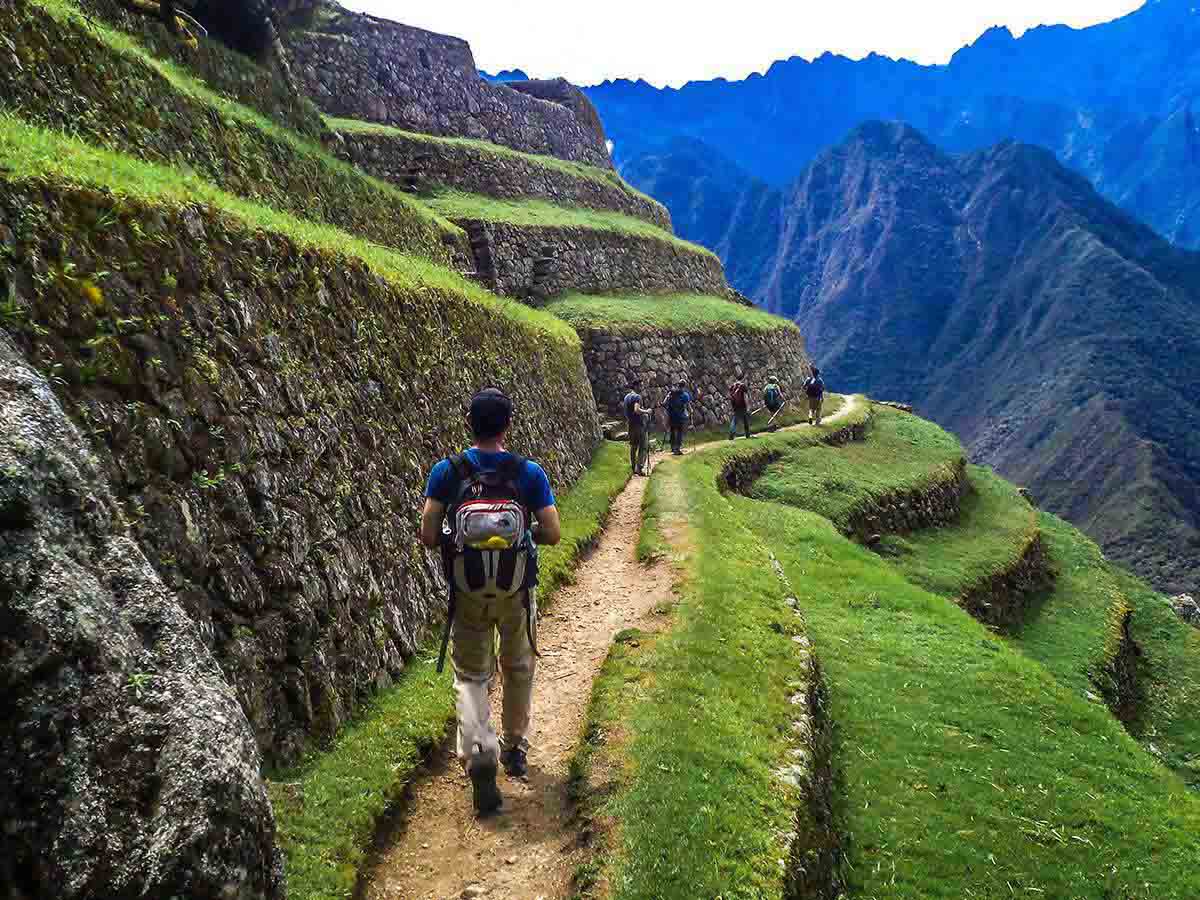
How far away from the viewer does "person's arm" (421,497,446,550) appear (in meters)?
6.30

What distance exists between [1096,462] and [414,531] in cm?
9891

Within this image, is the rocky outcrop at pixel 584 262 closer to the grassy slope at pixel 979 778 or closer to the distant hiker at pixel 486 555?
the grassy slope at pixel 979 778

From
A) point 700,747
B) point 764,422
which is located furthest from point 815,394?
point 700,747

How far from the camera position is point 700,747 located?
7.90 metres

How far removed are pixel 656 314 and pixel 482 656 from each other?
114 ft

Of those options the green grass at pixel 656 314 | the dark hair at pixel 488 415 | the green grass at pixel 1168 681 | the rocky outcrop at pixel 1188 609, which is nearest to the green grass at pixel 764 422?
the green grass at pixel 656 314

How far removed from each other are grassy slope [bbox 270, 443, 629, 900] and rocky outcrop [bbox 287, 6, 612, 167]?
1454 inches

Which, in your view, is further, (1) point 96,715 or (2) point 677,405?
(2) point 677,405

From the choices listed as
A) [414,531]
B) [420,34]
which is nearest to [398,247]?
[414,531]

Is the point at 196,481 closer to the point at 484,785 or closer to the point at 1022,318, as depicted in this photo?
the point at 484,785

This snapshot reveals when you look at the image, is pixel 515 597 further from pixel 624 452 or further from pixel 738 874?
pixel 624 452

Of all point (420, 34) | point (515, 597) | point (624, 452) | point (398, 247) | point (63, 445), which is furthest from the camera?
point (420, 34)

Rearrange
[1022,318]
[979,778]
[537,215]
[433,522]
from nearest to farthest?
1. [433,522]
2. [979,778]
3. [537,215]
4. [1022,318]

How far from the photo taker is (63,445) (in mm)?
4094
